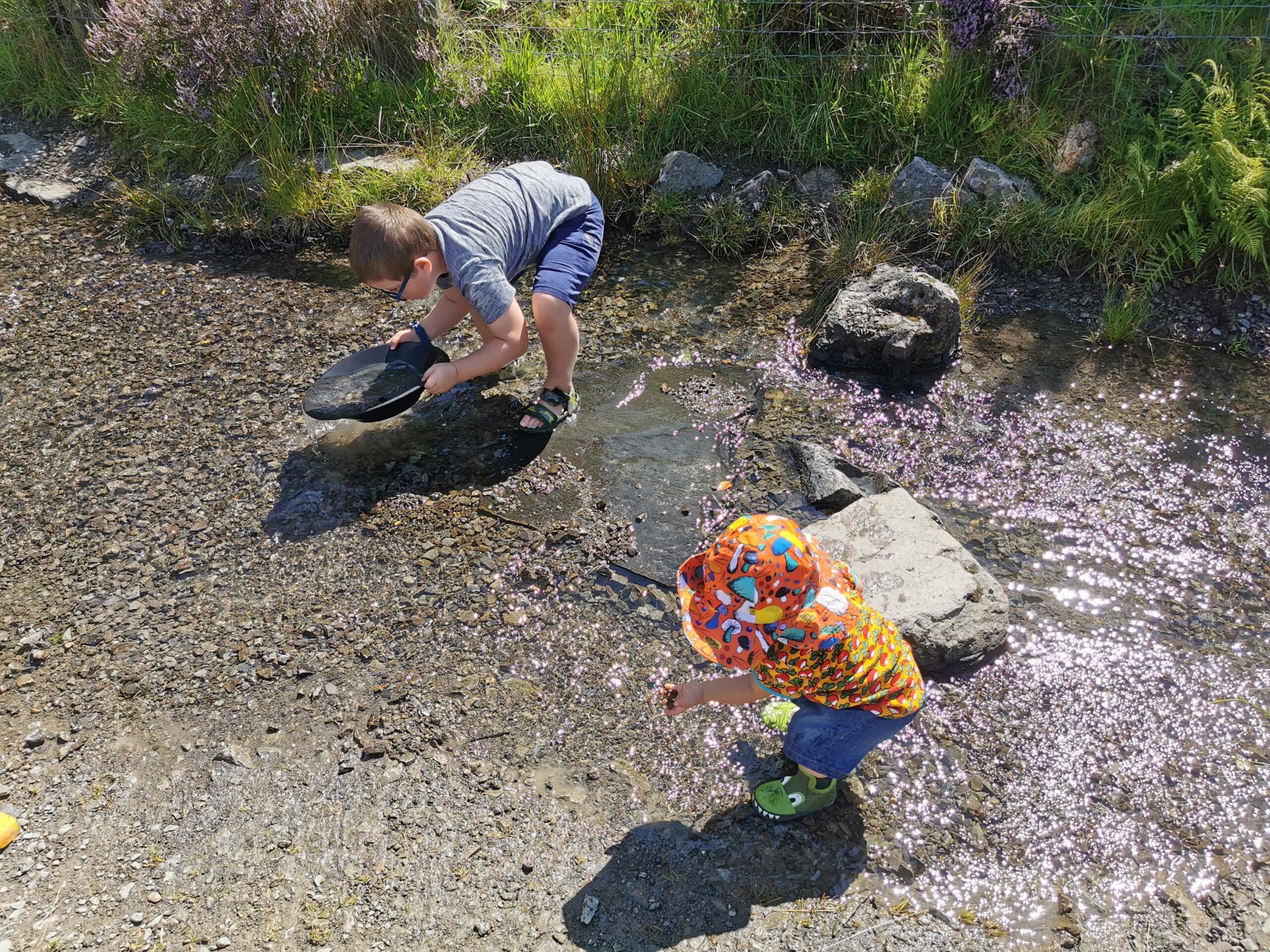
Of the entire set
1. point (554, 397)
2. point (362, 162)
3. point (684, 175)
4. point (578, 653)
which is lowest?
point (578, 653)

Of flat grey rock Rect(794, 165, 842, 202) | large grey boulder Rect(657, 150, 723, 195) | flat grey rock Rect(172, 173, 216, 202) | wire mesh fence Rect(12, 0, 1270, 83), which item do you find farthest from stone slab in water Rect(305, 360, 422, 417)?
wire mesh fence Rect(12, 0, 1270, 83)

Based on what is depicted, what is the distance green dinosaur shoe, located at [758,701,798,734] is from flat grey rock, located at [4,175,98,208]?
4.77 meters

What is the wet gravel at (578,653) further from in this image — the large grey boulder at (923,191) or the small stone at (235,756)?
the large grey boulder at (923,191)

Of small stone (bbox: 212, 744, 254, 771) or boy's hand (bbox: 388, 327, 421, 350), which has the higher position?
boy's hand (bbox: 388, 327, 421, 350)

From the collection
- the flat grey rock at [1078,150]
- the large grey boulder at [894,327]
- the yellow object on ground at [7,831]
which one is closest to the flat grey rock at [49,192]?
the yellow object on ground at [7,831]

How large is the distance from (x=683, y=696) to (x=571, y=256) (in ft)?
5.98

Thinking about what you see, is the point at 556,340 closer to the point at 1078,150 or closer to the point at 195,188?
the point at 195,188

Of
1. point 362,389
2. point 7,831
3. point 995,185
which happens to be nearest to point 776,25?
point 995,185

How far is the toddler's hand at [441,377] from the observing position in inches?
120

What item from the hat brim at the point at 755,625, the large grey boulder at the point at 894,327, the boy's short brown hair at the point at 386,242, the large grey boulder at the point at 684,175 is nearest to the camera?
the hat brim at the point at 755,625

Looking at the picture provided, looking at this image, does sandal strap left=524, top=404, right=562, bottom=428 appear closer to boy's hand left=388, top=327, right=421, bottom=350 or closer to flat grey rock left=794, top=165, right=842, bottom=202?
boy's hand left=388, top=327, right=421, bottom=350

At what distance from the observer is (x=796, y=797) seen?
2.20m

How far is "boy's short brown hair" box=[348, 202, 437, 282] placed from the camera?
281 cm

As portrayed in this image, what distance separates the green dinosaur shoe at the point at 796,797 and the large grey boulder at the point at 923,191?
9.52ft
